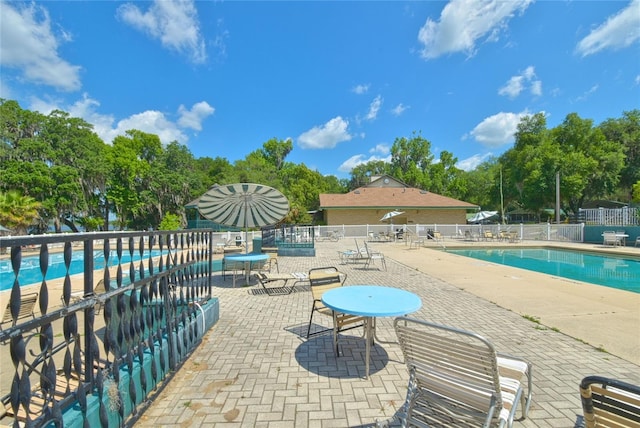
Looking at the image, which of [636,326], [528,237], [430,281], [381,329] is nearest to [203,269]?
[381,329]

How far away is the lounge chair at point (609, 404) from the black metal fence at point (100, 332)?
2.69 meters

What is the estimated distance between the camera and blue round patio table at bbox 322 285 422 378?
299cm

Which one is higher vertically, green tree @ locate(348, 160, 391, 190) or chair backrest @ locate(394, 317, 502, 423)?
green tree @ locate(348, 160, 391, 190)

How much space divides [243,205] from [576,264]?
14995mm

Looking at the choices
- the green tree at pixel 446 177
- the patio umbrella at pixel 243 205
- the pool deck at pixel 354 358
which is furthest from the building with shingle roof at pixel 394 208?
the pool deck at pixel 354 358

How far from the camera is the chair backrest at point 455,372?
1.72 m

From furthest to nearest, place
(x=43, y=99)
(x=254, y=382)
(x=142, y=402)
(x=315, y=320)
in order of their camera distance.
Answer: (x=43, y=99)
(x=315, y=320)
(x=254, y=382)
(x=142, y=402)

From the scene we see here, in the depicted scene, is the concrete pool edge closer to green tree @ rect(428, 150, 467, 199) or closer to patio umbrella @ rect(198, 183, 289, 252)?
patio umbrella @ rect(198, 183, 289, 252)

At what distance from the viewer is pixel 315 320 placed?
16.4ft

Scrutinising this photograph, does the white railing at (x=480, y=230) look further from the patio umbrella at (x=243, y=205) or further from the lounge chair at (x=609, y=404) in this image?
the lounge chair at (x=609, y=404)

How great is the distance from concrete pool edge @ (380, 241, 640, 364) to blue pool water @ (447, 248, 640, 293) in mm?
2801

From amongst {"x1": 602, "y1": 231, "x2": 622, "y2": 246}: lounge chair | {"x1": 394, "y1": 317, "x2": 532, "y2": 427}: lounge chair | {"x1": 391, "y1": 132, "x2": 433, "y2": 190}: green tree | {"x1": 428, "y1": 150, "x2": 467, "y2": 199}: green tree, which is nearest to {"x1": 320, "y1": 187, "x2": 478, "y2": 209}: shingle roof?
{"x1": 602, "y1": 231, "x2": 622, "y2": 246}: lounge chair

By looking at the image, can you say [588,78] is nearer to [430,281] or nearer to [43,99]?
[430,281]

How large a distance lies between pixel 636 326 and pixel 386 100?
88.8ft
